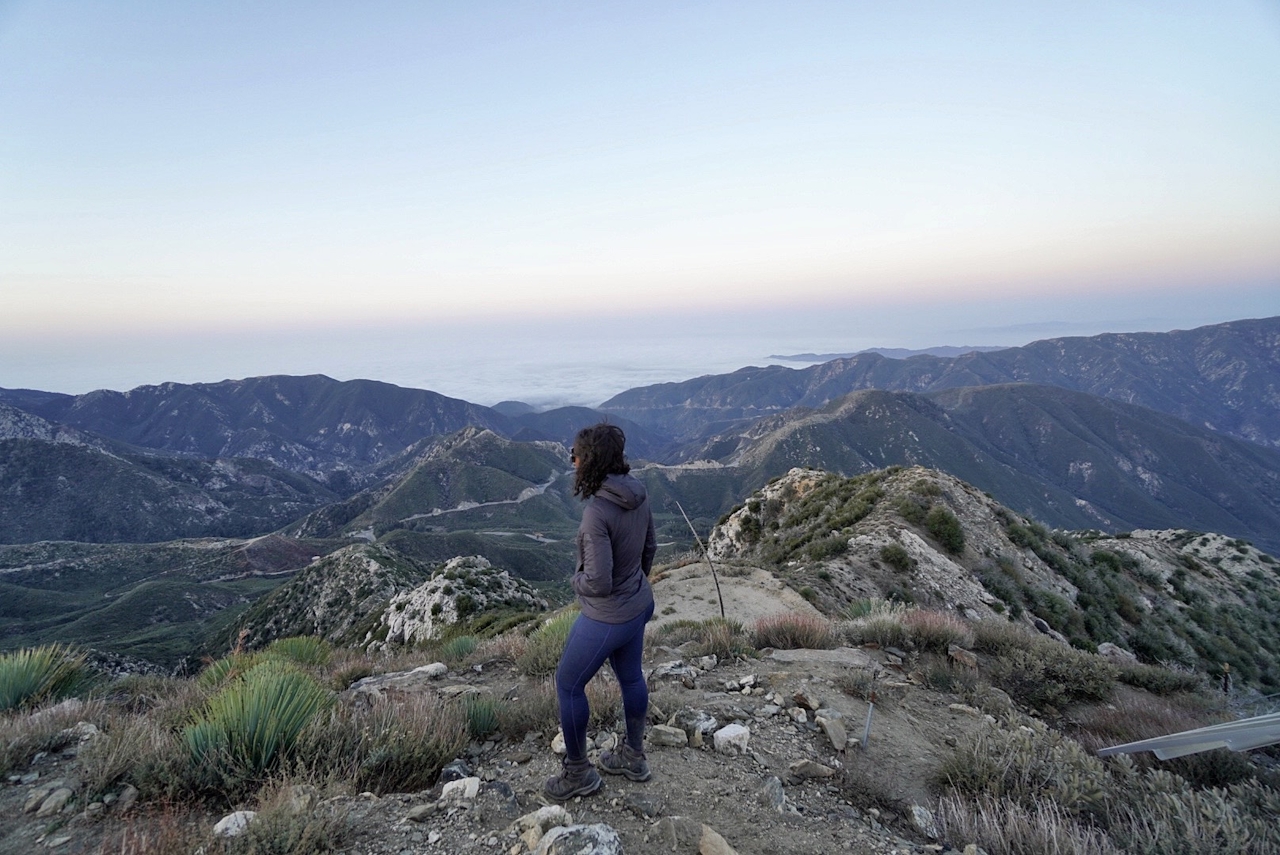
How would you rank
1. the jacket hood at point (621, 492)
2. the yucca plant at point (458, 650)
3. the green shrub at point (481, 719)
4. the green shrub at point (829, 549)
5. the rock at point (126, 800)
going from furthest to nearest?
the green shrub at point (829, 549) → the yucca plant at point (458, 650) → the green shrub at point (481, 719) → the jacket hood at point (621, 492) → the rock at point (126, 800)

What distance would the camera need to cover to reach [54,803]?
10.9 feet

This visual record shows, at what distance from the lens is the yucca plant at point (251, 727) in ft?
11.6

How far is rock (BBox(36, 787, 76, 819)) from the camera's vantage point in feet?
10.8

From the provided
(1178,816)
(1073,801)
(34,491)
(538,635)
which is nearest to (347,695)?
(538,635)

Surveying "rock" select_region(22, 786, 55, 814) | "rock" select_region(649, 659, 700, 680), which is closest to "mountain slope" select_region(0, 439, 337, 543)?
"rock" select_region(649, 659, 700, 680)

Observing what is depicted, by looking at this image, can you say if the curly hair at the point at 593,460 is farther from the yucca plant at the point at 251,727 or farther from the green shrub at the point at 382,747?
the yucca plant at the point at 251,727

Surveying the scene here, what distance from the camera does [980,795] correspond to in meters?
4.05

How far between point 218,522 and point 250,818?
211 meters

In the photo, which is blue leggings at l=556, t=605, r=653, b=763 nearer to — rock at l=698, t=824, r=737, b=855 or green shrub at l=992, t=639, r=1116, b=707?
rock at l=698, t=824, r=737, b=855

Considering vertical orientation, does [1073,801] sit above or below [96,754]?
below

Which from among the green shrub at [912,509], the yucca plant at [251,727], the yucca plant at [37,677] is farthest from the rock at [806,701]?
the green shrub at [912,509]

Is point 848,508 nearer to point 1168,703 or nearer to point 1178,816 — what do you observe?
point 1168,703

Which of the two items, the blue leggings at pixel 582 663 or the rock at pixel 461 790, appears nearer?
the rock at pixel 461 790

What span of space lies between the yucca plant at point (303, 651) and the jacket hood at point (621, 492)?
678 centimetres
